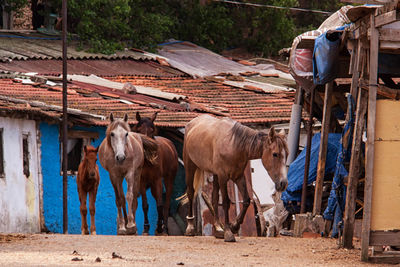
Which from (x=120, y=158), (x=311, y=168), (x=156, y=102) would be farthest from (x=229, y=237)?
(x=156, y=102)

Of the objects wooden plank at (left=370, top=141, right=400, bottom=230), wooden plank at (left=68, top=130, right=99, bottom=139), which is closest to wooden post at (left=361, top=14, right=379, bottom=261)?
wooden plank at (left=370, top=141, right=400, bottom=230)

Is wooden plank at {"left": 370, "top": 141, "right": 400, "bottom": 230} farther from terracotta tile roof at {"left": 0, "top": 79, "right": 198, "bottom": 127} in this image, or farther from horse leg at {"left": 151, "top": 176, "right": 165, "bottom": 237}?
terracotta tile roof at {"left": 0, "top": 79, "right": 198, "bottom": 127}

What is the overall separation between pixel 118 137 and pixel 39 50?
13565mm

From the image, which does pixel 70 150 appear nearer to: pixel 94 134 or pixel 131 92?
pixel 94 134

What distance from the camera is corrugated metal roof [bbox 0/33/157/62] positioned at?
2650 cm

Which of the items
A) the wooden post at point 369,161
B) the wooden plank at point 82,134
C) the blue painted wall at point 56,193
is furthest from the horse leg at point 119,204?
the wooden post at point 369,161

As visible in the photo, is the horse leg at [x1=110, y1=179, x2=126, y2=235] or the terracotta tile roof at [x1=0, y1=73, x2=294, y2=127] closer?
the horse leg at [x1=110, y1=179, x2=126, y2=235]

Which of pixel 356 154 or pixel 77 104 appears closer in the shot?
pixel 356 154

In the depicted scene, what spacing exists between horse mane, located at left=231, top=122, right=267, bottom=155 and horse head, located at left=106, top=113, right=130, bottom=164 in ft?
8.97

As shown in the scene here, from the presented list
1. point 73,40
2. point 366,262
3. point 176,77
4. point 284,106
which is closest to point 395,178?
point 366,262

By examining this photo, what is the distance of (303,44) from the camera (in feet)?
43.3

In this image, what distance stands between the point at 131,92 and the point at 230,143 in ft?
38.6

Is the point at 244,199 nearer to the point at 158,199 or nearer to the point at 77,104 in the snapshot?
the point at 158,199

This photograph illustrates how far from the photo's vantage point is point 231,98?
25.8 m
